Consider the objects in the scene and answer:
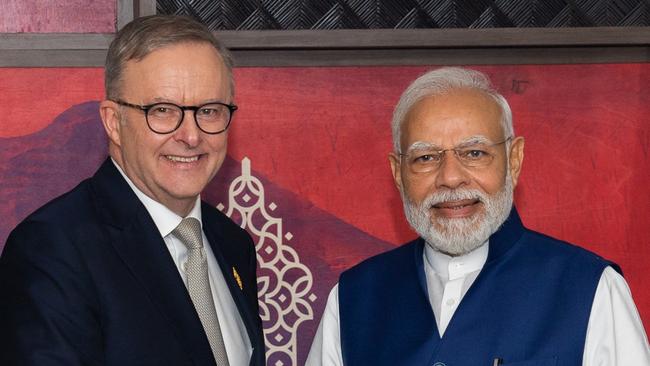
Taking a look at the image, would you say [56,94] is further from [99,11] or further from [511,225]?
[511,225]

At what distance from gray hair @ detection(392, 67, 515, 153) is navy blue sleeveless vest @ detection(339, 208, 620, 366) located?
267mm

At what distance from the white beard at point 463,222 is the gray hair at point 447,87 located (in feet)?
0.54

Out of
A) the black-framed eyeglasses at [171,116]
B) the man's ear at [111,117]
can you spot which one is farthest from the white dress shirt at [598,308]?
the man's ear at [111,117]

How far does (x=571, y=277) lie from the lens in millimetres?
2348

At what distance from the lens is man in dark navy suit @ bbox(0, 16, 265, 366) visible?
2068mm

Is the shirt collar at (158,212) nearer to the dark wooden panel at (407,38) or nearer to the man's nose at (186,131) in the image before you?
the man's nose at (186,131)

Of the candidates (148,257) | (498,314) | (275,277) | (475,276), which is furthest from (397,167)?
(275,277)

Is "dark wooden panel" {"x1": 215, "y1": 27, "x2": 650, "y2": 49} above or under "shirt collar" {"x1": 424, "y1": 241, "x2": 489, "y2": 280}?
above

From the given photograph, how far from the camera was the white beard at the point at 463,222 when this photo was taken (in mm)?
2400

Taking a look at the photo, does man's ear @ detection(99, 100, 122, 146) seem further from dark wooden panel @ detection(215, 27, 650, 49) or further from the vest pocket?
the vest pocket

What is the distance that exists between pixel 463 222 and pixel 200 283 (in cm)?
63

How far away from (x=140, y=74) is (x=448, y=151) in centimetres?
73

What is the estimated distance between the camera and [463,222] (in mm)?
2414

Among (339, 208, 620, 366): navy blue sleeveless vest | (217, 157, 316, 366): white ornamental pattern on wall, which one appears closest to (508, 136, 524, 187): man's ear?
(339, 208, 620, 366): navy blue sleeveless vest
